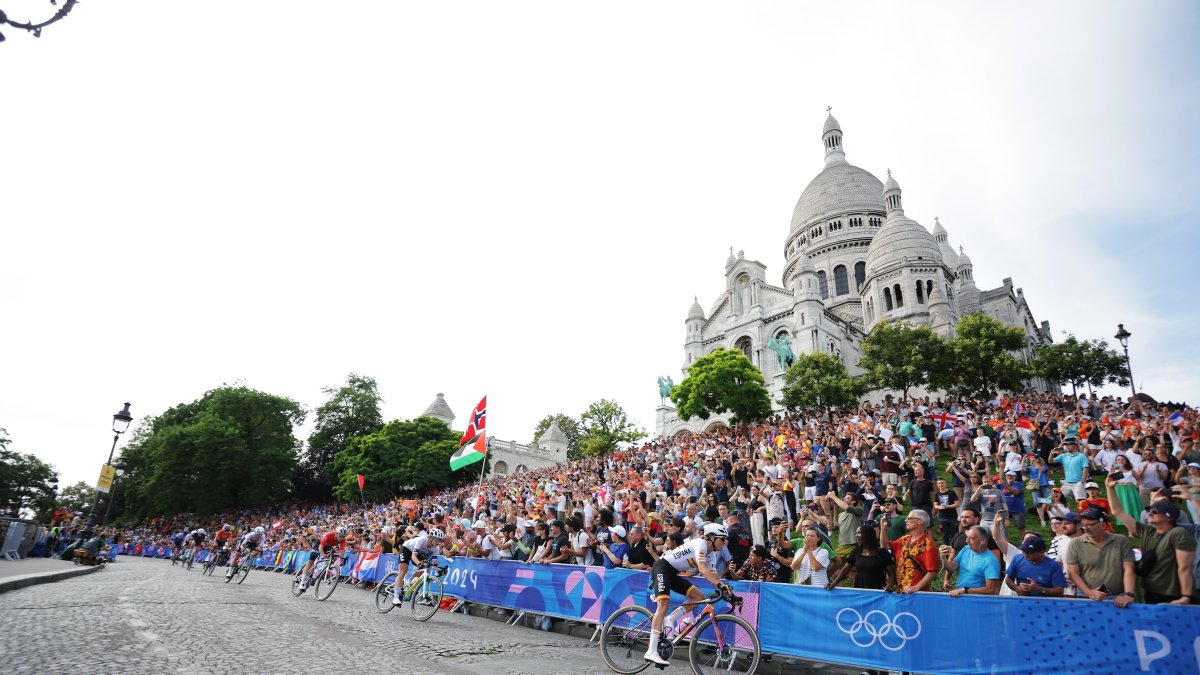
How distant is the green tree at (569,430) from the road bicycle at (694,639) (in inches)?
2334

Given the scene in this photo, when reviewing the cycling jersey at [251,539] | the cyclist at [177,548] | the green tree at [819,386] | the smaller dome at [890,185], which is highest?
the smaller dome at [890,185]

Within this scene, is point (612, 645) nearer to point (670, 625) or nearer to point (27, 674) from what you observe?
point (670, 625)

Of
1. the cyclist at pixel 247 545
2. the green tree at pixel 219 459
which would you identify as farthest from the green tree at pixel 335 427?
the cyclist at pixel 247 545

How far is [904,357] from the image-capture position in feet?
113

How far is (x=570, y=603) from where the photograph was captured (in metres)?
9.98

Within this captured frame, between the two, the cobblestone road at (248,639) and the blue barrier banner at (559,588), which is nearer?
the cobblestone road at (248,639)

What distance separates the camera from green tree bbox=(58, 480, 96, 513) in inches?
3385

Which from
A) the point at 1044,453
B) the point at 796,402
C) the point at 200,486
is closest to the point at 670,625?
the point at 1044,453

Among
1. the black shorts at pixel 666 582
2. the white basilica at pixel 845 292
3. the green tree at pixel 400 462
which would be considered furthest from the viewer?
the white basilica at pixel 845 292

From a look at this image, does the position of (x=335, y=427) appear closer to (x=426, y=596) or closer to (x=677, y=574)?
(x=426, y=596)

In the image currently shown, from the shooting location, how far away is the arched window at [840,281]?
217 feet

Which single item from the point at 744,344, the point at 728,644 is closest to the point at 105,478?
the point at 728,644

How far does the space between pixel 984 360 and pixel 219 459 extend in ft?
169

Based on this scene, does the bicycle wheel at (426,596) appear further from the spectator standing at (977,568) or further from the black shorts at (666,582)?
the spectator standing at (977,568)
